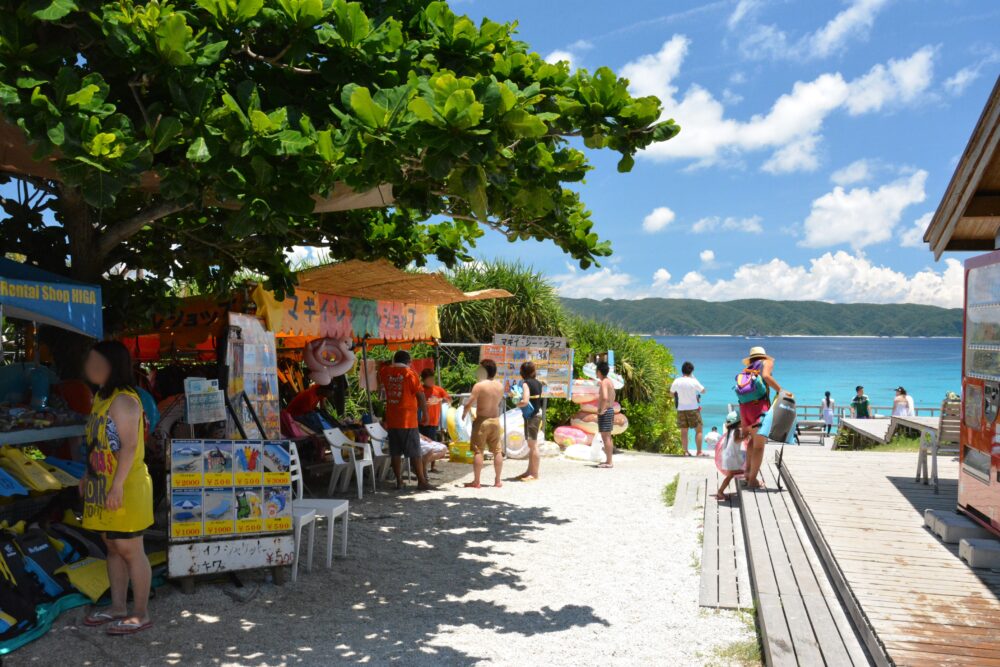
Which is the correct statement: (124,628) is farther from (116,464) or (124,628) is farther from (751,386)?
(751,386)

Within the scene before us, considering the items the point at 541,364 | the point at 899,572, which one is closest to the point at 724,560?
the point at 899,572

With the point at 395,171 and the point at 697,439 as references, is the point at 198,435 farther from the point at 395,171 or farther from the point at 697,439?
the point at 697,439

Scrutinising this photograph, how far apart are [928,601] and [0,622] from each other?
4931 mm

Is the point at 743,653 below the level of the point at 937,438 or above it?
below

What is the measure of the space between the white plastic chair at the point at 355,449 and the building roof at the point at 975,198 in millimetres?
5929

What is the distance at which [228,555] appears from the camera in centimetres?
499

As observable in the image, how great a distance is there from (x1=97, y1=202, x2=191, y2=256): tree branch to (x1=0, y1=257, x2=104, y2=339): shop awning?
0.65m

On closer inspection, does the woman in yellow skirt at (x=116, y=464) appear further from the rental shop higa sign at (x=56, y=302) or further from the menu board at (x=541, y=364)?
the menu board at (x=541, y=364)

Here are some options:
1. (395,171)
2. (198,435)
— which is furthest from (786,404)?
(198,435)

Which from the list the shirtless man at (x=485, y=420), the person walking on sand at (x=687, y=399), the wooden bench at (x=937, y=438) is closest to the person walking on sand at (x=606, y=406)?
the shirtless man at (x=485, y=420)

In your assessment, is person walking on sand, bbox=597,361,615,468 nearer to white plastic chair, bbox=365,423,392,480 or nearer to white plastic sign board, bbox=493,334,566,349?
white plastic sign board, bbox=493,334,566,349

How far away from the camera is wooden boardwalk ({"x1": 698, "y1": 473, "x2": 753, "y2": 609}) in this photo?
501cm

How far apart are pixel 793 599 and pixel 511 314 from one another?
1217 cm

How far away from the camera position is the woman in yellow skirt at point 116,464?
411cm
